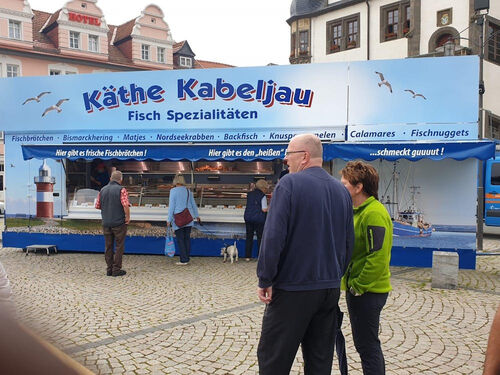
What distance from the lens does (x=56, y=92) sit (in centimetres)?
1116

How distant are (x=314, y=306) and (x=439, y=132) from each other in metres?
7.49

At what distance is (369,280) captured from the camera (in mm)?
3221

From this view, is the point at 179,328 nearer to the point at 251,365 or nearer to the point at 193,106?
the point at 251,365

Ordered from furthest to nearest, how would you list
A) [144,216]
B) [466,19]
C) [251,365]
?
[466,19] < [144,216] < [251,365]

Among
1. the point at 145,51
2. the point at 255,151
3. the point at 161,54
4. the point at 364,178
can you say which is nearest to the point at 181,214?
the point at 255,151

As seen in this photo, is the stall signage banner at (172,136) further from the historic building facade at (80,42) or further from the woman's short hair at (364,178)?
the historic building facade at (80,42)

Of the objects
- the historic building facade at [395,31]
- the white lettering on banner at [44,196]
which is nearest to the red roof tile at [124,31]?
the historic building facade at [395,31]

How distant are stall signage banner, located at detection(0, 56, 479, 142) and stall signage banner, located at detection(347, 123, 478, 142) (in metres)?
0.06

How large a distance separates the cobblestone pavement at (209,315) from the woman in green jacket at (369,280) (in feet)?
3.23

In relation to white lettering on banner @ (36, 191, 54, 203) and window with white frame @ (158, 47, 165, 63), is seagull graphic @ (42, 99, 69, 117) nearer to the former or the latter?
white lettering on banner @ (36, 191, 54, 203)

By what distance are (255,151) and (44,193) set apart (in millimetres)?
5484

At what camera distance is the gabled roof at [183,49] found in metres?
41.2

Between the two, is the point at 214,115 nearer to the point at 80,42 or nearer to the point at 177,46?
the point at 80,42

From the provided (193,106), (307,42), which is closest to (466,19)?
(307,42)
